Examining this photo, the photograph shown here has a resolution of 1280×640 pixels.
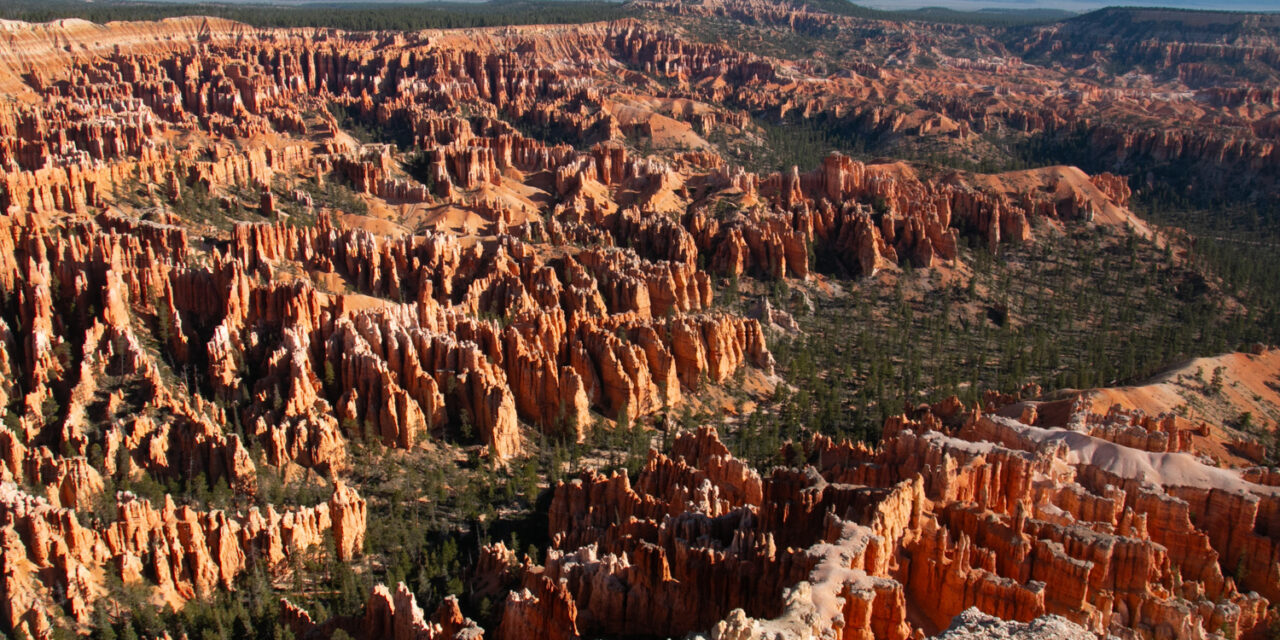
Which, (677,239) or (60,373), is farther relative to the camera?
(677,239)

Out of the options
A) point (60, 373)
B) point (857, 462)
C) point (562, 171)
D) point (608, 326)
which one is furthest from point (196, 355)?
point (562, 171)

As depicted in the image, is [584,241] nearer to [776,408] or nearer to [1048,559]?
[776,408]

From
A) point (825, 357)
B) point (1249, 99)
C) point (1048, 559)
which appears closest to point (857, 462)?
point (1048, 559)

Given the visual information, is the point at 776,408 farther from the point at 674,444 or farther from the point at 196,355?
the point at 196,355

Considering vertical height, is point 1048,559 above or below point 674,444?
above

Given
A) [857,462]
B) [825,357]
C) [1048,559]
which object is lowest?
[825,357]

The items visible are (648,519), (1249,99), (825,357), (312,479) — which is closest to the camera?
(648,519)

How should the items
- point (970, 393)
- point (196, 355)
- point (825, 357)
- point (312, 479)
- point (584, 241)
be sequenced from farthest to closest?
point (584, 241) < point (825, 357) < point (970, 393) < point (196, 355) < point (312, 479)
